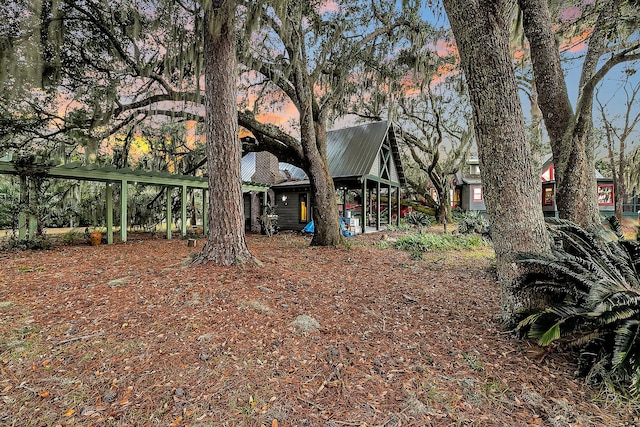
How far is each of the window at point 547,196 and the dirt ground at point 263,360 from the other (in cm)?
2068

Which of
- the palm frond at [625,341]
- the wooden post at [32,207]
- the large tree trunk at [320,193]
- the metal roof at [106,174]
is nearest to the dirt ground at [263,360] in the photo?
the palm frond at [625,341]

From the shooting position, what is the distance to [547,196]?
20.6 meters

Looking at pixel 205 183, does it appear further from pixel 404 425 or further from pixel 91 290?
pixel 404 425

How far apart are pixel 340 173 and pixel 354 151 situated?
64.8 inches

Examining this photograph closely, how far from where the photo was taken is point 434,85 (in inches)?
605

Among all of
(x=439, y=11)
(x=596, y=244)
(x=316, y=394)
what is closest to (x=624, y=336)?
(x=596, y=244)

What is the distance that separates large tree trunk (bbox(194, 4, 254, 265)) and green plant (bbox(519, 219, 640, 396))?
12.3 feet

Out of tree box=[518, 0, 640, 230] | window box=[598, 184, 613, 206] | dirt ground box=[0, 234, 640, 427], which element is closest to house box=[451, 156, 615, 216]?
window box=[598, 184, 613, 206]

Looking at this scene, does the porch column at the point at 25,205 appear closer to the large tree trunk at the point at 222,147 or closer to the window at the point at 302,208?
the large tree trunk at the point at 222,147

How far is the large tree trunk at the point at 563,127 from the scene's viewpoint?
3551 mm

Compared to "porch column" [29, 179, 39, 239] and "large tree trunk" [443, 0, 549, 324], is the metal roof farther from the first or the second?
"large tree trunk" [443, 0, 549, 324]

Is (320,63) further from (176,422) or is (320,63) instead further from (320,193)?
(176,422)

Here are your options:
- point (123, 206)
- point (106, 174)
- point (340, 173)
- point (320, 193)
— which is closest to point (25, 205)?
point (106, 174)

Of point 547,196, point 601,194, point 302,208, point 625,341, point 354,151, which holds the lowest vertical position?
point 625,341
